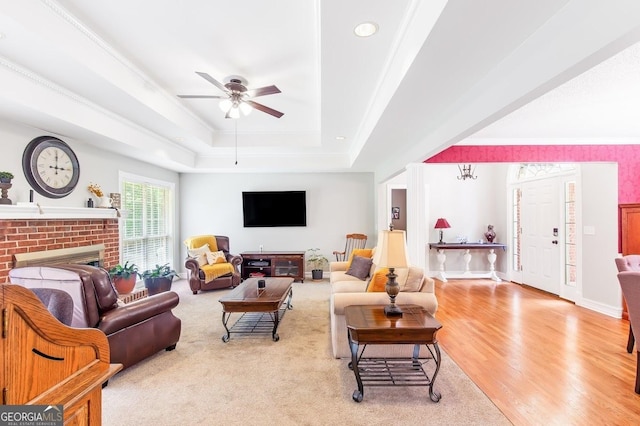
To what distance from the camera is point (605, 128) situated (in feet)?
13.2

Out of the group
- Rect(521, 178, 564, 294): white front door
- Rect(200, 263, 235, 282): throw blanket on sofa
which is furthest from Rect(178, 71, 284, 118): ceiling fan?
Rect(521, 178, 564, 294): white front door

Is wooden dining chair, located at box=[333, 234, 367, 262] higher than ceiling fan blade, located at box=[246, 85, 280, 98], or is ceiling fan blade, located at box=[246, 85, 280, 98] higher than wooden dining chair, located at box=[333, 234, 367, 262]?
ceiling fan blade, located at box=[246, 85, 280, 98]

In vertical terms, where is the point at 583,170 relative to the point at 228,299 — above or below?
above

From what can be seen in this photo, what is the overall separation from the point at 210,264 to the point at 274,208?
6.03 ft

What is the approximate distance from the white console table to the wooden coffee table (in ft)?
11.8

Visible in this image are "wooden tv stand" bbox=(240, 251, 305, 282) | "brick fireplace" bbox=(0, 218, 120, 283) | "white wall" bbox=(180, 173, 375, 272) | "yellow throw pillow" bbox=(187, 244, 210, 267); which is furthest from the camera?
"white wall" bbox=(180, 173, 375, 272)

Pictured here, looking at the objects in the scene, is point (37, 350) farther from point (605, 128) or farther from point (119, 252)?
point (605, 128)

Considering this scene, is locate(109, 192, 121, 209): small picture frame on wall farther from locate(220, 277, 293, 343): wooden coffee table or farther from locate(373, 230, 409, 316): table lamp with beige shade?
locate(373, 230, 409, 316): table lamp with beige shade

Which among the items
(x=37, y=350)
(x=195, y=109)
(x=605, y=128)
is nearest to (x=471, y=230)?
(x=605, y=128)

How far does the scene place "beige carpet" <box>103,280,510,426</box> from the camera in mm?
2119

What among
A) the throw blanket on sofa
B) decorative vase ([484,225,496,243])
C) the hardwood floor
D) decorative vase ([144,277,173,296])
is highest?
decorative vase ([484,225,496,243])

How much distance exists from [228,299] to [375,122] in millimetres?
2589

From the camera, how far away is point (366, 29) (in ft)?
6.86

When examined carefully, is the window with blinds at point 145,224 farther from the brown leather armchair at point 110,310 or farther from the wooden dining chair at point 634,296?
the wooden dining chair at point 634,296
